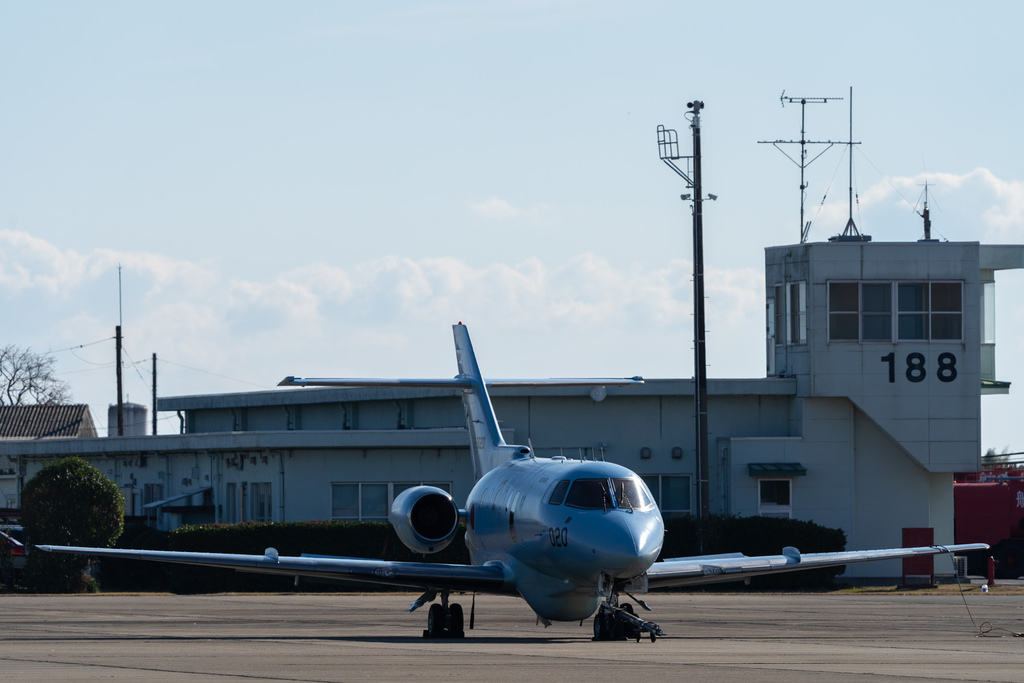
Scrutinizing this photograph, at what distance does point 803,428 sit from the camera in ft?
128

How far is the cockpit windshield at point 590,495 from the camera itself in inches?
762

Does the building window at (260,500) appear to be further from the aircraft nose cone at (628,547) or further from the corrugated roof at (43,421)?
the corrugated roof at (43,421)

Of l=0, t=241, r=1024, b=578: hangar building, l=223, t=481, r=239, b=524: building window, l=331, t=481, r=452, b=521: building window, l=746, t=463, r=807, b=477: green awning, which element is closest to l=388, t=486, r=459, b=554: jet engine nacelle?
l=0, t=241, r=1024, b=578: hangar building

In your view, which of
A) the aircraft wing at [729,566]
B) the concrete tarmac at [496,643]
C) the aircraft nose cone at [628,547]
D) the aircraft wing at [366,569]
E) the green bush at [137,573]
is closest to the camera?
the concrete tarmac at [496,643]

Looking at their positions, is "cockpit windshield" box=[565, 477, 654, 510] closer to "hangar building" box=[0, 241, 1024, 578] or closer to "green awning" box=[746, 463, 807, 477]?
"hangar building" box=[0, 241, 1024, 578]

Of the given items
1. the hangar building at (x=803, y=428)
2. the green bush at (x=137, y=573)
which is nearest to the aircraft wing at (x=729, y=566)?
the hangar building at (x=803, y=428)

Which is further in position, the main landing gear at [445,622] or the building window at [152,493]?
the building window at [152,493]

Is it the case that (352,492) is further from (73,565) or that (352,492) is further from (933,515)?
(933,515)

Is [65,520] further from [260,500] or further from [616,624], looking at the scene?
[616,624]

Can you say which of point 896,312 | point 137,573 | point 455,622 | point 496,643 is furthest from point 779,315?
point 496,643

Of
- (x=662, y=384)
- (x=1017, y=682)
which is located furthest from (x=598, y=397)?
(x=1017, y=682)

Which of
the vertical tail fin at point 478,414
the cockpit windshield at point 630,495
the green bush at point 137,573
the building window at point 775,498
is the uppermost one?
the vertical tail fin at point 478,414

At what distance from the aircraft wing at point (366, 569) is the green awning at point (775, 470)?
58.9ft

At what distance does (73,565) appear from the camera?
35219 mm
